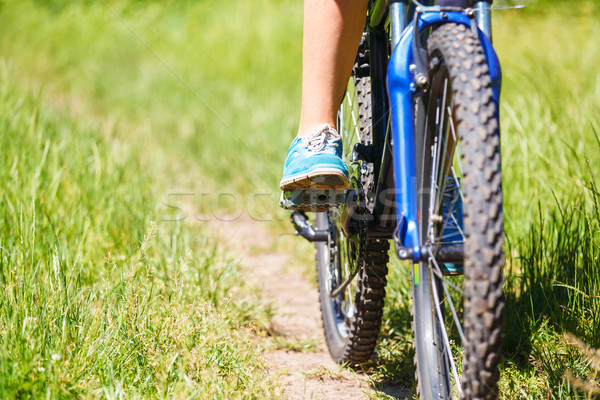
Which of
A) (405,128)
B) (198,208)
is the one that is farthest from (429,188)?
(198,208)

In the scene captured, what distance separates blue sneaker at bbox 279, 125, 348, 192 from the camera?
5.48 ft

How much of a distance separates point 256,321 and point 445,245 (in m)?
A: 1.15

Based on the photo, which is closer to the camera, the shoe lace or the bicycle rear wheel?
the bicycle rear wheel

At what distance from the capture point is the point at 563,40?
4906mm

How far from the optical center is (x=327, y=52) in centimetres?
171

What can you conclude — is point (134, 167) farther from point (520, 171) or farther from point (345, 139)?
point (520, 171)

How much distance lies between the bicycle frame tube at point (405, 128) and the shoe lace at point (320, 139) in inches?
10.1

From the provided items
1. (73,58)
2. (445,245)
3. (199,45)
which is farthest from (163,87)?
(445,245)

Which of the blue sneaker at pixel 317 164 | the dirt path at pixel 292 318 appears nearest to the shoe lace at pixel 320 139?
the blue sneaker at pixel 317 164

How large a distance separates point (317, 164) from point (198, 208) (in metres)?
2.39

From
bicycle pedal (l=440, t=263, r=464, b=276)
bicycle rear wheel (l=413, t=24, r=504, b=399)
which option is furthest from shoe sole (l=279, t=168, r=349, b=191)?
bicycle pedal (l=440, t=263, r=464, b=276)

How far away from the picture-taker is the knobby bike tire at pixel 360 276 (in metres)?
1.93

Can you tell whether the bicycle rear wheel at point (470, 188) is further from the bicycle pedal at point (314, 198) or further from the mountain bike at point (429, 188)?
the bicycle pedal at point (314, 198)

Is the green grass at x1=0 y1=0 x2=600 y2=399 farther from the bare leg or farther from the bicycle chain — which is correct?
the bare leg
